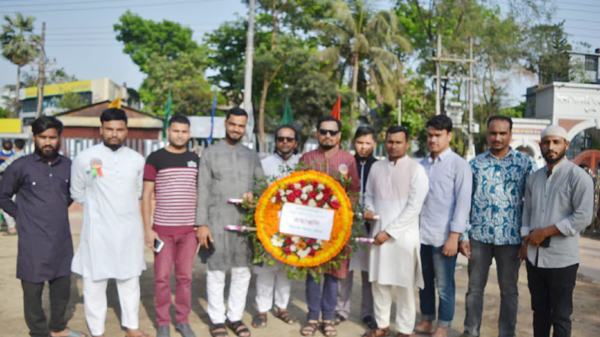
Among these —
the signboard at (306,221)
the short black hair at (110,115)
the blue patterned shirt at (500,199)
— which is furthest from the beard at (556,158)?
the short black hair at (110,115)

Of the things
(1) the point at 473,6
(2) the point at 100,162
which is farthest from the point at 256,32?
(2) the point at 100,162

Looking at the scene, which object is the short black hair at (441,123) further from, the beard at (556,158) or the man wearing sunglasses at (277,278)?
the man wearing sunglasses at (277,278)

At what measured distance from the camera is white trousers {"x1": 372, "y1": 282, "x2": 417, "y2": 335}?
439 cm

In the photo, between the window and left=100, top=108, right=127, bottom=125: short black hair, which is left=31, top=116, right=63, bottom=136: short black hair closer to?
left=100, top=108, right=127, bottom=125: short black hair

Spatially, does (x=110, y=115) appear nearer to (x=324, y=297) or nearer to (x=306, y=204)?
(x=306, y=204)

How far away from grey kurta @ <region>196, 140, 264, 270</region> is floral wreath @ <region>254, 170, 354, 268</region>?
0.23 metres

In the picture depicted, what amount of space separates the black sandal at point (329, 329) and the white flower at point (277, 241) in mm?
890

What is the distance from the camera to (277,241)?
14.9 feet

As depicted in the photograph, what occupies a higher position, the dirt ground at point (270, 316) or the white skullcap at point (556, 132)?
the white skullcap at point (556, 132)

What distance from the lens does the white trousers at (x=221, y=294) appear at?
4570mm

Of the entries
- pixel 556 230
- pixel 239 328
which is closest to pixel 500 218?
pixel 556 230

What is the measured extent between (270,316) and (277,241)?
1.10m

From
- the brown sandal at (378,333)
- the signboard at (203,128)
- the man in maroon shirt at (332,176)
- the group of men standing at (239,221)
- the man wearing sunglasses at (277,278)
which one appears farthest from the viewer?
the signboard at (203,128)

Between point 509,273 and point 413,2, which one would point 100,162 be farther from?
point 413,2
